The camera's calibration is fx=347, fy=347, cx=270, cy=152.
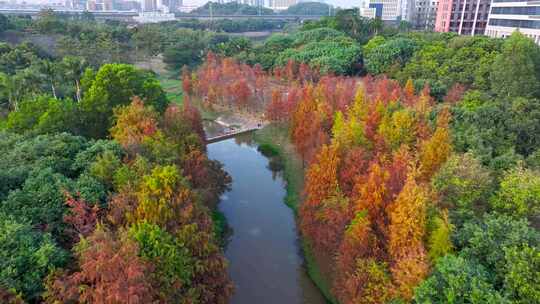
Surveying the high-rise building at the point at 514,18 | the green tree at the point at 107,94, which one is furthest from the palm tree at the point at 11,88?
the high-rise building at the point at 514,18

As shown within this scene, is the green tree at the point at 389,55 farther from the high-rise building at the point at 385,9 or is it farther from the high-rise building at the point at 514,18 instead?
the high-rise building at the point at 385,9

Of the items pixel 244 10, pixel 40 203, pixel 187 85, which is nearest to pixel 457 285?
pixel 40 203

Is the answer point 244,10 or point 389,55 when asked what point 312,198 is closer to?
point 389,55

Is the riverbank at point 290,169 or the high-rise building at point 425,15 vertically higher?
the high-rise building at point 425,15

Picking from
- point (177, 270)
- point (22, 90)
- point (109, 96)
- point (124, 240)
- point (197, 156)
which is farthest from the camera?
point (22, 90)

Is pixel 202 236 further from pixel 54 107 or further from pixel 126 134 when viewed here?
pixel 54 107

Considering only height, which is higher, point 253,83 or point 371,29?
point 371,29

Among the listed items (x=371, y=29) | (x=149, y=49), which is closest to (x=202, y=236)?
(x=149, y=49)
